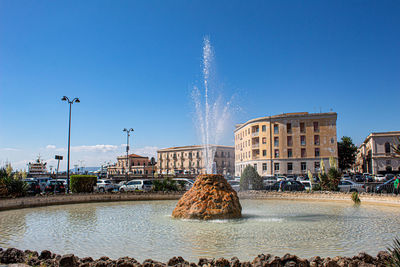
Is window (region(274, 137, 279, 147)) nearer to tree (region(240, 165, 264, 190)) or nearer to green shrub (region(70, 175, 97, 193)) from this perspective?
tree (region(240, 165, 264, 190))

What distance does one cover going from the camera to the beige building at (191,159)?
394ft

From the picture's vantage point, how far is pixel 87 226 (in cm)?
1007

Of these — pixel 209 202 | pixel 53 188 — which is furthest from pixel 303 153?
pixel 209 202

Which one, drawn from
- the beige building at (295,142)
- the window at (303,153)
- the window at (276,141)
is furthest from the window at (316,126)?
the window at (276,141)

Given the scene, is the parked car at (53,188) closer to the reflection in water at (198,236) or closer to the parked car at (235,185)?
the reflection in water at (198,236)

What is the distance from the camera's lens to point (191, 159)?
12912cm

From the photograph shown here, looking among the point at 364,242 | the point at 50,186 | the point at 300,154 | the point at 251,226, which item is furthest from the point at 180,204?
the point at 300,154

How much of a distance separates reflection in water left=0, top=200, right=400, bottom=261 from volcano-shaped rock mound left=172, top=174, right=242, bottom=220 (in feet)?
1.04

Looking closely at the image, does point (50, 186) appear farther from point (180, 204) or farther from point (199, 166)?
point (199, 166)

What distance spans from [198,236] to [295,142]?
5897 cm

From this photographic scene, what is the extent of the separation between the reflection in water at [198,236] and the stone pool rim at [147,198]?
4.00 m

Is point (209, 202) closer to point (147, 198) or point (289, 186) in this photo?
point (147, 198)

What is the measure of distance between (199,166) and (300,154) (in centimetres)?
6525

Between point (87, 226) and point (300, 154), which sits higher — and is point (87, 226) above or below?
below
